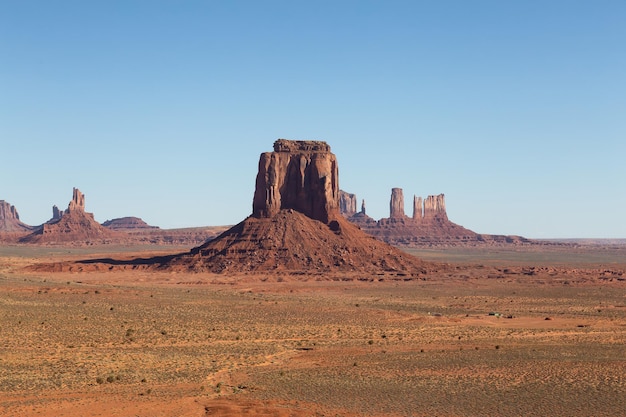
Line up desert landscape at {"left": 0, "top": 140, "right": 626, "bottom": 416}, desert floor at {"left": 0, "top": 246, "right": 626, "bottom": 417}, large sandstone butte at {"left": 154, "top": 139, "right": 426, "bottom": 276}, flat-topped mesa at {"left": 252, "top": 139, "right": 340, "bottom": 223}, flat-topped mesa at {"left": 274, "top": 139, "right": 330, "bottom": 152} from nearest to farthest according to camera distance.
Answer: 1. desert floor at {"left": 0, "top": 246, "right": 626, "bottom": 417}
2. desert landscape at {"left": 0, "top": 140, "right": 626, "bottom": 416}
3. large sandstone butte at {"left": 154, "top": 139, "right": 426, "bottom": 276}
4. flat-topped mesa at {"left": 252, "top": 139, "right": 340, "bottom": 223}
5. flat-topped mesa at {"left": 274, "top": 139, "right": 330, "bottom": 152}

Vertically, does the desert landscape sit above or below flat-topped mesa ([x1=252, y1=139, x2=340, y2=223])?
below

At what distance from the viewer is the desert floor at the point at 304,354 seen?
3112cm

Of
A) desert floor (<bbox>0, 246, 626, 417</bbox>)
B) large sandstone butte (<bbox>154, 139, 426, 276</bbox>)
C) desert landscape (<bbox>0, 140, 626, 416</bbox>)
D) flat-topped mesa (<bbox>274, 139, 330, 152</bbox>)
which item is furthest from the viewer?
flat-topped mesa (<bbox>274, 139, 330, 152</bbox>)

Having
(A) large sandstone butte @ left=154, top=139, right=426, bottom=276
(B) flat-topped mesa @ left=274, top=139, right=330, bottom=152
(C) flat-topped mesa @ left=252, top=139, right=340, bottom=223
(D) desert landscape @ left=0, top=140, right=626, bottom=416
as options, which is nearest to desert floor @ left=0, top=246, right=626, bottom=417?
(D) desert landscape @ left=0, top=140, right=626, bottom=416

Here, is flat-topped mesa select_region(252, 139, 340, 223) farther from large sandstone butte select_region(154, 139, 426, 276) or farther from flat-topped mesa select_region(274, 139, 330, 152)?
flat-topped mesa select_region(274, 139, 330, 152)

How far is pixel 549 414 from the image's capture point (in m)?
30.0

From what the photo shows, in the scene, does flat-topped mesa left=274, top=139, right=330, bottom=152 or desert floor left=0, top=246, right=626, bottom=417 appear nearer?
desert floor left=0, top=246, right=626, bottom=417

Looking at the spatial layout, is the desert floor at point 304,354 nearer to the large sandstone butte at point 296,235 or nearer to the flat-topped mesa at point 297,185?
the large sandstone butte at point 296,235

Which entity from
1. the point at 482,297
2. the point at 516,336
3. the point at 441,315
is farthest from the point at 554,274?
the point at 516,336

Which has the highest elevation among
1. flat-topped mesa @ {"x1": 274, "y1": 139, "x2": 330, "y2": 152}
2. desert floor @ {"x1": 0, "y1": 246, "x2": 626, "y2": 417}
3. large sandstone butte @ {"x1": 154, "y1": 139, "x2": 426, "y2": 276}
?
Answer: flat-topped mesa @ {"x1": 274, "y1": 139, "x2": 330, "y2": 152}

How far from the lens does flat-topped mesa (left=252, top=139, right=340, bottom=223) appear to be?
122m

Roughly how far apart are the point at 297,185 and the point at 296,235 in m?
9.11

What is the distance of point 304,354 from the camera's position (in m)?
42.8

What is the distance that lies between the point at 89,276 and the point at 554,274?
67994 millimetres
